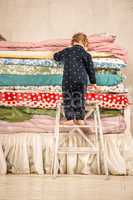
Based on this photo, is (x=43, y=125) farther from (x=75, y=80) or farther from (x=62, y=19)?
(x=62, y=19)

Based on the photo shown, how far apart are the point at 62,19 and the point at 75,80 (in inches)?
56.3

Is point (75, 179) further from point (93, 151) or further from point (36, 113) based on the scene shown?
point (36, 113)

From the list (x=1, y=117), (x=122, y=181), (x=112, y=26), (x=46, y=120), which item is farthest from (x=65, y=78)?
(x=112, y=26)

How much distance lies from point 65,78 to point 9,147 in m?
0.72

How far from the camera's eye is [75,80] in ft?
12.2

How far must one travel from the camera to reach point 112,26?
4934 millimetres

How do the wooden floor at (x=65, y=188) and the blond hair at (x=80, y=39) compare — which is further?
the blond hair at (x=80, y=39)

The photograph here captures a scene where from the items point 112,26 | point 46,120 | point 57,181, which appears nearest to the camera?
point 57,181

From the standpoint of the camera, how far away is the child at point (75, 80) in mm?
3713

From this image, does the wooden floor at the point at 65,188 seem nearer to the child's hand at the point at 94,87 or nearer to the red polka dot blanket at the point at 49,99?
the red polka dot blanket at the point at 49,99

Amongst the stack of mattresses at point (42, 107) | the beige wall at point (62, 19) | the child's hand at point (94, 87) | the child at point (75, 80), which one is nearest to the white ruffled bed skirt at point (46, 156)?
the stack of mattresses at point (42, 107)

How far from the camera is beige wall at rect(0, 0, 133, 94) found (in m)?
4.93

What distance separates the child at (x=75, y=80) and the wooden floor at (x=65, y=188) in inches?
20.4

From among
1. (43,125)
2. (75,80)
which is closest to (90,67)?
(75,80)
